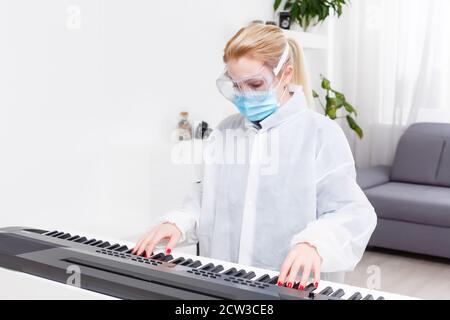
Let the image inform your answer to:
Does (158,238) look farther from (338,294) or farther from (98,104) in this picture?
(98,104)

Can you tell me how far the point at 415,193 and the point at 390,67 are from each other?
1.24 meters

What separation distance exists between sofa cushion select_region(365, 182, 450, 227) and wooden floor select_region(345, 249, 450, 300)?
28 cm

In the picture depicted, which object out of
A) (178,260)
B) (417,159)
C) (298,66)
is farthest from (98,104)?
(417,159)

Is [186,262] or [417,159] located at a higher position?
[186,262]

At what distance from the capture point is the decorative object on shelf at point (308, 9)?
15.0 feet

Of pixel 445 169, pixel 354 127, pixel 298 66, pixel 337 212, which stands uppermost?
pixel 298 66

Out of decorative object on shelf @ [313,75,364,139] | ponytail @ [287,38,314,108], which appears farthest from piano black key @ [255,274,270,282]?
decorative object on shelf @ [313,75,364,139]

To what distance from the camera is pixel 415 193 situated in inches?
162

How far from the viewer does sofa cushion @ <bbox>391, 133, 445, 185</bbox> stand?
4.43 m

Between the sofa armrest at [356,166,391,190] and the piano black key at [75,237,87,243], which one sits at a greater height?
the piano black key at [75,237,87,243]

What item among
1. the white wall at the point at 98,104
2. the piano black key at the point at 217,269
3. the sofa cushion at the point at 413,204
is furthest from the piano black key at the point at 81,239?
the sofa cushion at the point at 413,204

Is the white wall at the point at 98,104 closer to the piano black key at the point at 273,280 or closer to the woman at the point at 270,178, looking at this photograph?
the woman at the point at 270,178

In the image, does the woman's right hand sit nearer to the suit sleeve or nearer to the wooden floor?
the suit sleeve
